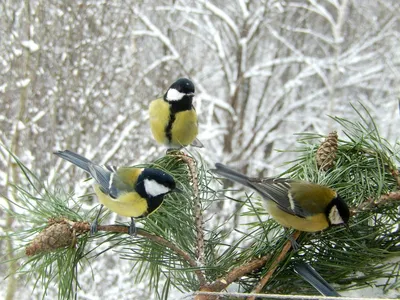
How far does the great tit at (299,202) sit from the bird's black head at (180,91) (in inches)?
23.6

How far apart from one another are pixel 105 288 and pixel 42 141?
5.87 feet

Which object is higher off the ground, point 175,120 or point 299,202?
point 175,120

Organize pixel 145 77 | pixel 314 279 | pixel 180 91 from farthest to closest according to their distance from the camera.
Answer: pixel 145 77
pixel 180 91
pixel 314 279

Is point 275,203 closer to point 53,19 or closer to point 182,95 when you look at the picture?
point 182,95

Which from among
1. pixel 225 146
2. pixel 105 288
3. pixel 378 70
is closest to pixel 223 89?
pixel 225 146

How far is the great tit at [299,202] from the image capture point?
0.76 metres

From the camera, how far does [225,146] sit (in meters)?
6.19

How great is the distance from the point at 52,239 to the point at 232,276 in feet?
0.97

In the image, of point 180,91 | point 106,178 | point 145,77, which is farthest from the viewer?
point 145,77

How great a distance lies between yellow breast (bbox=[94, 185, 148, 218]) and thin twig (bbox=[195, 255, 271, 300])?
8.6 inches

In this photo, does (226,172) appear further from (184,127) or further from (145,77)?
(145,77)

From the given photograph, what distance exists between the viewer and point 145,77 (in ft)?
Result: 19.2

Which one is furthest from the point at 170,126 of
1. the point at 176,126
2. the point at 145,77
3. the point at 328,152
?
the point at 145,77

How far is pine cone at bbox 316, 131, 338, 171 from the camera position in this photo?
86 cm
